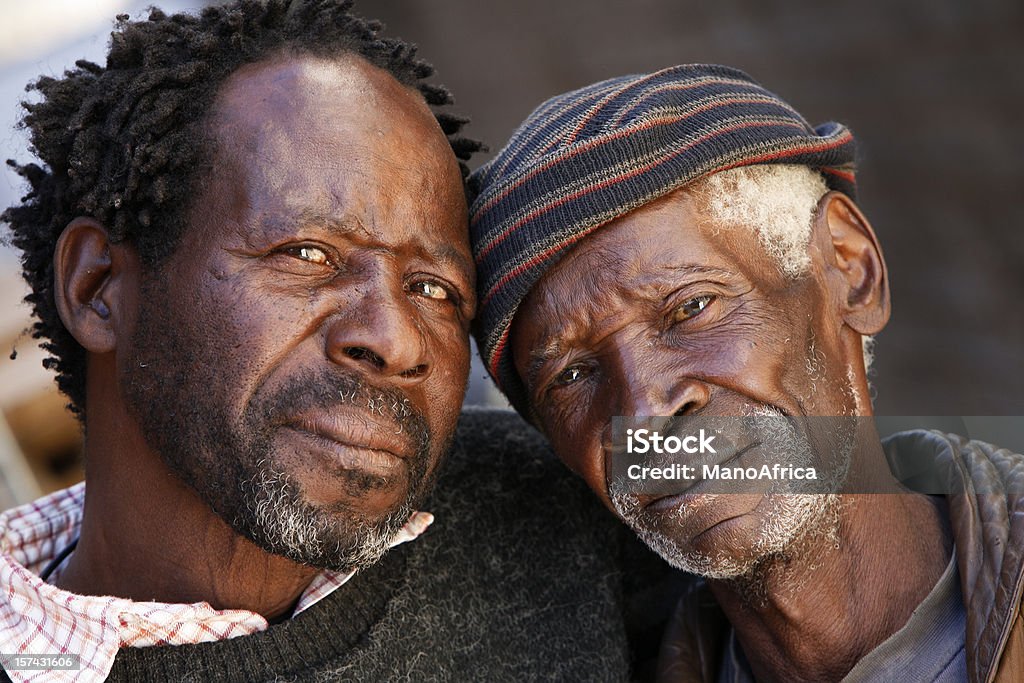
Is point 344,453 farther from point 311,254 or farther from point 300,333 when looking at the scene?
point 311,254

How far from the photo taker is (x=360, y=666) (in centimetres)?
213

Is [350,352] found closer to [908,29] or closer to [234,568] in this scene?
[234,568]

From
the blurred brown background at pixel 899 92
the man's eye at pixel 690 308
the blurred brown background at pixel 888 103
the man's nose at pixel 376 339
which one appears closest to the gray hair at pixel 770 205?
the man's eye at pixel 690 308

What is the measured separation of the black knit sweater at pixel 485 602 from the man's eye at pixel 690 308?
0.70 metres

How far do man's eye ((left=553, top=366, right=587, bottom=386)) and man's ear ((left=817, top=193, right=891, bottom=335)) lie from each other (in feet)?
1.97

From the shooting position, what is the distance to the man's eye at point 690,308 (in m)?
2.14

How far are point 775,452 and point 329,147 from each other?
1.07 metres

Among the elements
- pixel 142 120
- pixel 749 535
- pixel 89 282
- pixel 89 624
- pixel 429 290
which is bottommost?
pixel 749 535

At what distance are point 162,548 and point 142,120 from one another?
87cm

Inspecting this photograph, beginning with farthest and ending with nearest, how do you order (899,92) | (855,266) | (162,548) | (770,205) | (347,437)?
(899,92), (855,266), (770,205), (162,548), (347,437)

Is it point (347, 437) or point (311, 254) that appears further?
point (311, 254)

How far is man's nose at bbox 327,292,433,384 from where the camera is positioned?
195 cm

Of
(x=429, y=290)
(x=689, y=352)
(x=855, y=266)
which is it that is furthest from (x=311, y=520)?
(x=855, y=266)

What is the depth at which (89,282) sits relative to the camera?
7.07ft
